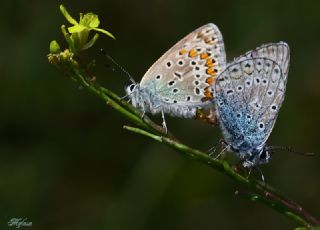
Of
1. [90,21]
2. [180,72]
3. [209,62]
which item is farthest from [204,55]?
[90,21]

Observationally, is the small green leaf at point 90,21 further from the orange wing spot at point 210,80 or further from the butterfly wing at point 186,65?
the orange wing spot at point 210,80

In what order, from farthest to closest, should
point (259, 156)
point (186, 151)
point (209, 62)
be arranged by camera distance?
point (209, 62) → point (259, 156) → point (186, 151)

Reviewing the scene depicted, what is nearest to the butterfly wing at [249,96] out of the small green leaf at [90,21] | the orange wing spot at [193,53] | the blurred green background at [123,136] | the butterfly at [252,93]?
the butterfly at [252,93]

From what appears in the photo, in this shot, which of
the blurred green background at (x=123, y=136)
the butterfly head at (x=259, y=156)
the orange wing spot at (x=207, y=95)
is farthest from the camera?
the blurred green background at (x=123, y=136)

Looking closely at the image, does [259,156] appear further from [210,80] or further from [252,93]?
[210,80]

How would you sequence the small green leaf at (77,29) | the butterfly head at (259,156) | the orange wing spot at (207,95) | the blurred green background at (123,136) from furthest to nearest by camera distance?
1. the blurred green background at (123,136)
2. the orange wing spot at (207,95)
3. the butterfly head at (259,156)
4. the small green leaf at (77,29)

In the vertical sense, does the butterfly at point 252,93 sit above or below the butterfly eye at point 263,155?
above

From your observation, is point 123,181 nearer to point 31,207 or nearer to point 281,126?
point 31,207

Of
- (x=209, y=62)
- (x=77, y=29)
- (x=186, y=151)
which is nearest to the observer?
(x=186, y=151)
